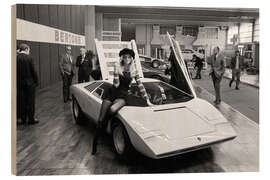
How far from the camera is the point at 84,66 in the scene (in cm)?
274

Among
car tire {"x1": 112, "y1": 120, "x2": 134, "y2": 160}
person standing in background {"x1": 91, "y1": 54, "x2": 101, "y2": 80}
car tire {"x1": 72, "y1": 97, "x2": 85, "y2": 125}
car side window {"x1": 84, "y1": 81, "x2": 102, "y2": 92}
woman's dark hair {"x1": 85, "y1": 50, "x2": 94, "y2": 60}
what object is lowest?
car tire {"x1": 112, "y1": 120, "x2": 134, "y2": 160}

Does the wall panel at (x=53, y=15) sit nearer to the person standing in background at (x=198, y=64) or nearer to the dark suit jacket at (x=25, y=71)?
the dark suit jacket at (x=25, y=71)

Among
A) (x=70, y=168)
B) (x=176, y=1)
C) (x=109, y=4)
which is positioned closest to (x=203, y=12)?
(x=176, y=1)

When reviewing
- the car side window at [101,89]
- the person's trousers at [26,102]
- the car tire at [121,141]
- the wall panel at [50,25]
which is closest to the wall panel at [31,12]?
the wall panel at [50,25]

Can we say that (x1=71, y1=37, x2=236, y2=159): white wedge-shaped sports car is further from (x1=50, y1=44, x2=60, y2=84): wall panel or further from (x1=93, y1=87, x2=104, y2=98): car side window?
(x1=50, y1=44, x2=60, y2=84): wall panel

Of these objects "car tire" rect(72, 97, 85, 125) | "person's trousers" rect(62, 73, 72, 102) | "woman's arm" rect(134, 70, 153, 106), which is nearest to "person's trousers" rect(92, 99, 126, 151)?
"woman's arm" rect(134, 70, 153, 106)

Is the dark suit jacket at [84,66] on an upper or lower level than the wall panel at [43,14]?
lower

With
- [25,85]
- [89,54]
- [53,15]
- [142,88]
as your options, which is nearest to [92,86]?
[89,54]

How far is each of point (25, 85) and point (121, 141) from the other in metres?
1.09

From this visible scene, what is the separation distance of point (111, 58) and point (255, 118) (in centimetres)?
166

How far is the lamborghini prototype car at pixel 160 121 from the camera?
2205 millimetres

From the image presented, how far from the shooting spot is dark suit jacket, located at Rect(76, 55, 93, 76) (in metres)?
2.74

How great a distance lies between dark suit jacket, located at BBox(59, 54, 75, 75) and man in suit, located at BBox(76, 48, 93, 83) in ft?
0.20

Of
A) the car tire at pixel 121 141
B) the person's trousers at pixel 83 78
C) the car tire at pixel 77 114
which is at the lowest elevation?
the car tire at pixel 121 141
